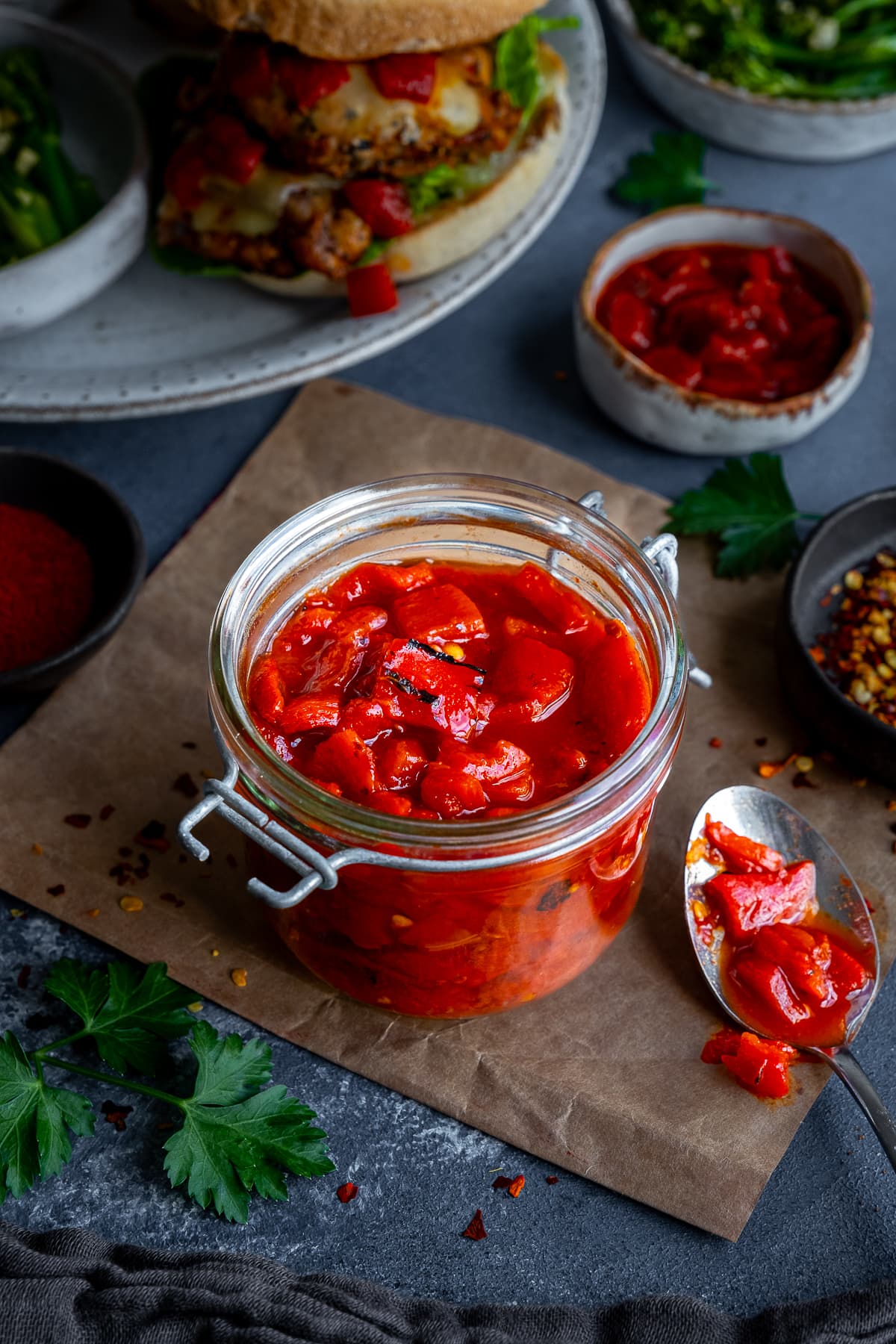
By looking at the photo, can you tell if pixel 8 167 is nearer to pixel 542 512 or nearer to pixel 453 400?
pixel 453 400

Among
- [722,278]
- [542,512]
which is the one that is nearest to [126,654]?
[542,512]

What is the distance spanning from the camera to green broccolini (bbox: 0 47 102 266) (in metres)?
3.53

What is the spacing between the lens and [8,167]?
11.6 ft

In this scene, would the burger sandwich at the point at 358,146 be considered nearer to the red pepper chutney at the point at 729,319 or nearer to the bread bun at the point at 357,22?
the bread bun at the point at 357,22

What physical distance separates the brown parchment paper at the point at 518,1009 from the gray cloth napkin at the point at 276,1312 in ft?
0.58

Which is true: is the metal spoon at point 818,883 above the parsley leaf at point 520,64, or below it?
below

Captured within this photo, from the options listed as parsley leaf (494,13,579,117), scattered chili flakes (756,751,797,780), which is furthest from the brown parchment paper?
parsley leaf (494,13,579,117)

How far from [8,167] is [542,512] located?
210 cm

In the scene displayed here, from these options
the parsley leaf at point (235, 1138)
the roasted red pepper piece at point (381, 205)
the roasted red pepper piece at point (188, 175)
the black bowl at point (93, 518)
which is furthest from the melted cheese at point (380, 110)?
the parsley leaf at point (235, 1138)

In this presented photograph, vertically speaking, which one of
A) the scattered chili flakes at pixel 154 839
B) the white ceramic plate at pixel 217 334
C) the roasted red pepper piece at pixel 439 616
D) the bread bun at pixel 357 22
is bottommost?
the scattered chili flakes at pixel 154 839

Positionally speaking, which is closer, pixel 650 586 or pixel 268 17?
pixel 650 586

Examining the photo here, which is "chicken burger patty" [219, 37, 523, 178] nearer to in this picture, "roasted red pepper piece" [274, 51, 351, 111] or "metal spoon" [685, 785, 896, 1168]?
"roasted red pepper piece" [274, 51, 351, 111]

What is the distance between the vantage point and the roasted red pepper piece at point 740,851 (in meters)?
2.45

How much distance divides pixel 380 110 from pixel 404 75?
10cm
